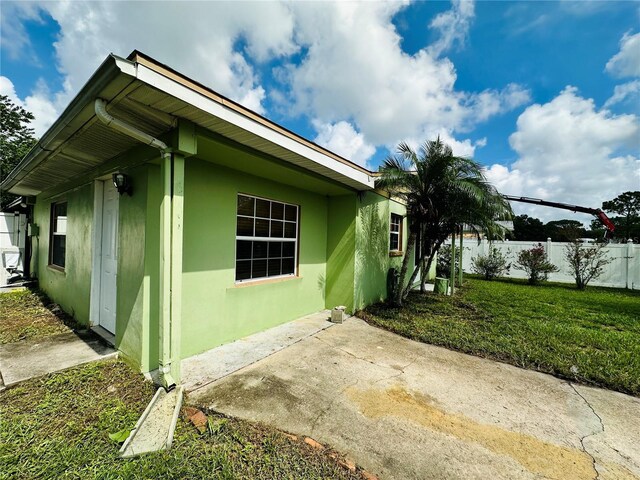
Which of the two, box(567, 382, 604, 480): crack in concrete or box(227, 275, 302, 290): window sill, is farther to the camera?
box(227, 275, 302, 290): window sill

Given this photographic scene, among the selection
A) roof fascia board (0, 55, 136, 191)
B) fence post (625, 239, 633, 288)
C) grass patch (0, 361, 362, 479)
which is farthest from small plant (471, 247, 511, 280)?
roof fascia board (0, 55, 136, 191)

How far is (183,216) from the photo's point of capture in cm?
372

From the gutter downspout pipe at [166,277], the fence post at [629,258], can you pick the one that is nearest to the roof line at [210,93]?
the gutter downspout pipe at [166,277]

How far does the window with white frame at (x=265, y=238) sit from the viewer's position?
484 cm

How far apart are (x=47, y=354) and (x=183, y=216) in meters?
2.83

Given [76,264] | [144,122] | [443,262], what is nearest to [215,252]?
[144,122]

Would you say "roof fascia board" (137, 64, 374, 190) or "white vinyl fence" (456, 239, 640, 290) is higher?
"roof fascia board" (137, 64, 374, 190)

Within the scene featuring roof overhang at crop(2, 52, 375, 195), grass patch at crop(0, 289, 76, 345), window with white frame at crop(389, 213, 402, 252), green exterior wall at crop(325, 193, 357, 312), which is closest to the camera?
roof overhang at crop(2, 52, 375, 195)

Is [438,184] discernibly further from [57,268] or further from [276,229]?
[57,268]

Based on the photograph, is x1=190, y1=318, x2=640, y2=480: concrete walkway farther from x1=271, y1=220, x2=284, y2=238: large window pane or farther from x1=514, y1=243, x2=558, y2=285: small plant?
x1=514, y1=243, x2=558, y2=285: small plant

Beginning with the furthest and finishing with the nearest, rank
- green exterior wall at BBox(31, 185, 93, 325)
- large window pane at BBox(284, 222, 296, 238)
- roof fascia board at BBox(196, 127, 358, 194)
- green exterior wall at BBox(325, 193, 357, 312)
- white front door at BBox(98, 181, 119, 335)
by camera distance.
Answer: green exterior wall at BBox(325, 193, 357, 312)
large window pane at BBox(284, 222, 296, 238)
green exterior wall at BBox(31, 185, 93, 325)
white front door at BBox(98, 181, 119, 335)
roof fascia board at BBox(196, 127, 358, 194)

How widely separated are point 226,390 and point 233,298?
5.49ft

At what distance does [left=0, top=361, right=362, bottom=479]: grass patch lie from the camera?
2.02m

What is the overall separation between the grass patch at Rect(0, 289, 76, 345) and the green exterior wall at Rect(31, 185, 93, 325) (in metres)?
0.19
